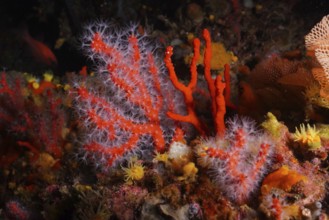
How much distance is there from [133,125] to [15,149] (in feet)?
7.31

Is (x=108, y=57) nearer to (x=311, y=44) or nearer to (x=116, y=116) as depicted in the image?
(x=116, y=116)

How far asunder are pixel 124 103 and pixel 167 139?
0.53 m

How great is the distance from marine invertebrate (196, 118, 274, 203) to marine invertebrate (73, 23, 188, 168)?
69 centimetres

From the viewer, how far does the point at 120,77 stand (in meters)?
2.80

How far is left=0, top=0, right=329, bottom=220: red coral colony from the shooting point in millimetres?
2361

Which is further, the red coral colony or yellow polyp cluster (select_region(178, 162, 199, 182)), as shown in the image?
yellow polyp cluster (select_region(178, 162, 199, 182))

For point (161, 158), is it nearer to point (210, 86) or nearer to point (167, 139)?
point (167, 139)

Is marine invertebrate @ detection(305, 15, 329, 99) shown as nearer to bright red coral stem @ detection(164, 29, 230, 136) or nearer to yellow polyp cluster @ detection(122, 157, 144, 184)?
bright red coral stem @ detection(164, 29, 230, 136)

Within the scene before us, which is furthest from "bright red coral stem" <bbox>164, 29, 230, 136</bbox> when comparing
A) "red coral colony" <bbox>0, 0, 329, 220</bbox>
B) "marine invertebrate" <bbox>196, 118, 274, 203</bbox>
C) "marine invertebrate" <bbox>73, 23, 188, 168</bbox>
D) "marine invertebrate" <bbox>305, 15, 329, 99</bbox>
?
"marine invertebrate" <bbox>305, 15, 329, 99</bbox>

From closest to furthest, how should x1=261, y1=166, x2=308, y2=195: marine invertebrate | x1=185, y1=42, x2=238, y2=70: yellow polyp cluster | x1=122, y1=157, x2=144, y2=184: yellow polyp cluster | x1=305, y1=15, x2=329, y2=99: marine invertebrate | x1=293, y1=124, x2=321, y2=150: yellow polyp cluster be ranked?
x1=261, y1=166, x2=308, y2=195: marine invertebrate
x1=293, y1=124, x2=321, y2=150: yellow polyp cluster
x1=305, y1=15, x2=329, y2=99: marine invertebrate
x1=122, y1=157, x2=144, y2=184: yellow polyp cluster
x1=185, y1=42, x2=238, y2=70: yellow polyp cluster

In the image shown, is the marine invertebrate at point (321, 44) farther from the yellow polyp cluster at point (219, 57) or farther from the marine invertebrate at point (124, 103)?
the yellow polyp cluster at point (219, 57)

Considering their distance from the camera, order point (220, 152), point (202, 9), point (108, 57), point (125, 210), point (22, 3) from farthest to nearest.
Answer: point (22, 3), point (202, 9), point (108, 57), point (125, 210), point (220, 152)

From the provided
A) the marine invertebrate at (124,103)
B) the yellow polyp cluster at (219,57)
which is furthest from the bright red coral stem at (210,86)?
the yellow polyp cluster at (219,57)

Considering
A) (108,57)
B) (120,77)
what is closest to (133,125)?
(120,77)
